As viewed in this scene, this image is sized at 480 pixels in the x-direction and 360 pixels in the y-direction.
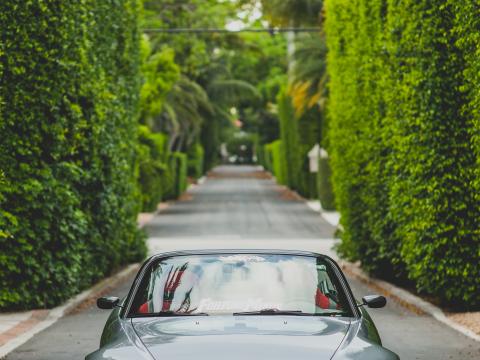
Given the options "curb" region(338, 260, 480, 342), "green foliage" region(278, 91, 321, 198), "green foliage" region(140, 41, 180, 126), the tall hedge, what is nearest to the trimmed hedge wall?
"curb" region(338, 260, 480, 342)

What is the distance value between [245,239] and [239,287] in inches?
939

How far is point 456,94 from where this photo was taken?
14.4m

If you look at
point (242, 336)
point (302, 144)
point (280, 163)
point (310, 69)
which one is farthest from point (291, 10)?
point (242, 336)

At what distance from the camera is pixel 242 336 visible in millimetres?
6316

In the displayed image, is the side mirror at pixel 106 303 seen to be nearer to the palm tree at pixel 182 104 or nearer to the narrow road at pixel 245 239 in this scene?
the narrow road at pixel 245 239

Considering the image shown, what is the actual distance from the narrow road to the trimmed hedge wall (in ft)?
2.74

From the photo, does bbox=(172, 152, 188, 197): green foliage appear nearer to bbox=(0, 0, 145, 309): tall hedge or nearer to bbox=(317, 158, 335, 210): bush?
bbox=(317, 158, 335, 210): bush

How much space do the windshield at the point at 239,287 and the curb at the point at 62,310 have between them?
4279 mm

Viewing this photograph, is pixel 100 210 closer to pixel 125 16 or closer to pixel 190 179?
pixel 125 16

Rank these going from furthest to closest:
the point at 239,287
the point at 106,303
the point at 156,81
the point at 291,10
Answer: the point at 291,10 → the point at 156,81 → the point at 106,303 → the point at 239,287

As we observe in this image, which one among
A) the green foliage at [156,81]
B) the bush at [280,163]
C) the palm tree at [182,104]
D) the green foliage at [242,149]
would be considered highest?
the green foliage at [156,81]

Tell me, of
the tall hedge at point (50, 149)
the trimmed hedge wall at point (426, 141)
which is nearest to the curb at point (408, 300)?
the trimmed hedge wall at point (426, 141)

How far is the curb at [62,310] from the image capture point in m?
12.1

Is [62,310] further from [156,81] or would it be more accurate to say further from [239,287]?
[156,81]
